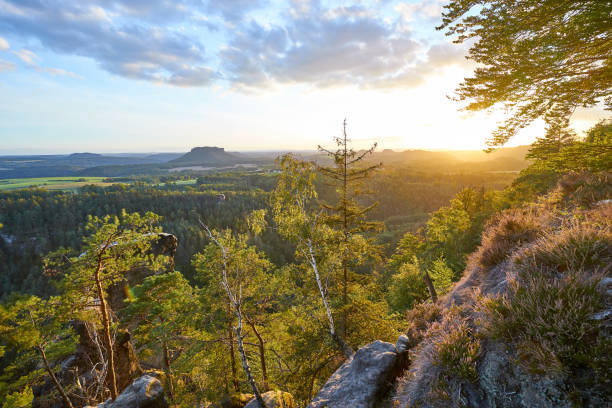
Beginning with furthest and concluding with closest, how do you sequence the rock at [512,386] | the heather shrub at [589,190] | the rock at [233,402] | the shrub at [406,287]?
the shrub at [406,287] → the rock at [233,402] → the heather shrub at [589,190] → the rock at [512,386]

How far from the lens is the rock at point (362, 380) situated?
6.34 meters

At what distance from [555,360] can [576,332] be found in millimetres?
490

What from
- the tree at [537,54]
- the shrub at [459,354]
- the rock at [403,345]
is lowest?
the rock at [403,345]

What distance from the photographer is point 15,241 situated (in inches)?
3762

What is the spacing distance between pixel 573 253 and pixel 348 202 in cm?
749

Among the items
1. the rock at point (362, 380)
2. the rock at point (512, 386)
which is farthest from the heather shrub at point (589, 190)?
the rock at point (362, 380)

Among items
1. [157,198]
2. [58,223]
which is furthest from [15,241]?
[157,198]

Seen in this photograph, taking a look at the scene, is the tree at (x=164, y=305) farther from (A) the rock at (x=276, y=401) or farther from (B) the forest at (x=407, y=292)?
(A) the rock at (x=276, y=401)

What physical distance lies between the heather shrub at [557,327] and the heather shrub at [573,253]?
60cm

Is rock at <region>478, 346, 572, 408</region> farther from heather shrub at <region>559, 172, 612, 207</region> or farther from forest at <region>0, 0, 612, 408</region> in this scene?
heather shrub at <region>559, 172, 612, 207</region>

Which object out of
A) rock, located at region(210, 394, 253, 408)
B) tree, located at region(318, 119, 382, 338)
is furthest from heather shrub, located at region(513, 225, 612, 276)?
rock, located at region(210, 394, 253, 408)

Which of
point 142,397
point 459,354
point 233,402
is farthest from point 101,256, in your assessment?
point 459,354

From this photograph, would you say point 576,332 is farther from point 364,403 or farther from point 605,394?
point 364,403

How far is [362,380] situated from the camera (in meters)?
6.61
